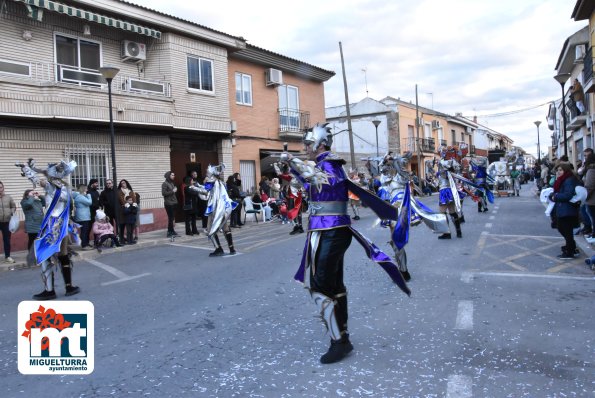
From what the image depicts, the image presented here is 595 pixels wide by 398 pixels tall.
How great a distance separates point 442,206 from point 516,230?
2340mm

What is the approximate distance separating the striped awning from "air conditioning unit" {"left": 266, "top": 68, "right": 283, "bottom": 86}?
726cm

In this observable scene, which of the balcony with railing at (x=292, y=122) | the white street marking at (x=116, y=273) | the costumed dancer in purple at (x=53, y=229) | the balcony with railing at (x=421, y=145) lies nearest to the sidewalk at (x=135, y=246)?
the white street marking at (x=116, y=273)

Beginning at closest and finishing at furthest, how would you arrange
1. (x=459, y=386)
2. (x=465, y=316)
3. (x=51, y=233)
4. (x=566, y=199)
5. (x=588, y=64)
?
(x=459, y=386) < (x=465, y=316) < (x=51, y=233) < (x=566, y=199) < (x=588, y=64)

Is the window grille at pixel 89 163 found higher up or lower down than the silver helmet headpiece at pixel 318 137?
higher up

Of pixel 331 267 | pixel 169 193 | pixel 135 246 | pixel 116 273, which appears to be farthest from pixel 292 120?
pixel 331 267

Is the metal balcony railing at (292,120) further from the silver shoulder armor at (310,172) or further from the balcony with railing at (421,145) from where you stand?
the balcony with railing at (421,145)

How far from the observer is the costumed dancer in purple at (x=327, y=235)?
4160 mm

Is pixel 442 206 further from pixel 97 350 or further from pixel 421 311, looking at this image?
pixel 97 350

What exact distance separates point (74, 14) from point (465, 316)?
1339cm

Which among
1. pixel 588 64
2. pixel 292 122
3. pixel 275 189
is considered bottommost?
pixel 275 189

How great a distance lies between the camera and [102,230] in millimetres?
12086

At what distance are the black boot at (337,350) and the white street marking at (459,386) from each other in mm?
891

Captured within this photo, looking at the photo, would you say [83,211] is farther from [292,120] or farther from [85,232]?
[292,120]

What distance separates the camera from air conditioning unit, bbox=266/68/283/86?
73.2 ft
